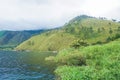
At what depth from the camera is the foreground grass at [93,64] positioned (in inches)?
2542

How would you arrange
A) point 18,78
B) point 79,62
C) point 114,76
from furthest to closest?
1. point 79,62
2. point 18,78
3. point 114,76

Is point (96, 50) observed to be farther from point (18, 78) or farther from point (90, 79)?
point (90, 79)

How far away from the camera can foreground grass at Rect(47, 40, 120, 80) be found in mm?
64562

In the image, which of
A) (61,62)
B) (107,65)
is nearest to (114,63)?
(107,65)

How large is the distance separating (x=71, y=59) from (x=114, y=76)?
65.6 m

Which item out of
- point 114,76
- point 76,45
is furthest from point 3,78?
point 76,45

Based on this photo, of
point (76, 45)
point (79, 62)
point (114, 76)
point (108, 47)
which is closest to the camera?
point (114, 76)

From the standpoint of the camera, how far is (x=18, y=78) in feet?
359

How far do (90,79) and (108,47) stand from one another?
55312 mm

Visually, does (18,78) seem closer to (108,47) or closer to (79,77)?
(108,47)

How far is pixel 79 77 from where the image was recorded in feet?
213

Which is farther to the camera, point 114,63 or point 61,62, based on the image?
point 61,62

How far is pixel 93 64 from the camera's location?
98000mm

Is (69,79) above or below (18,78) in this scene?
above
